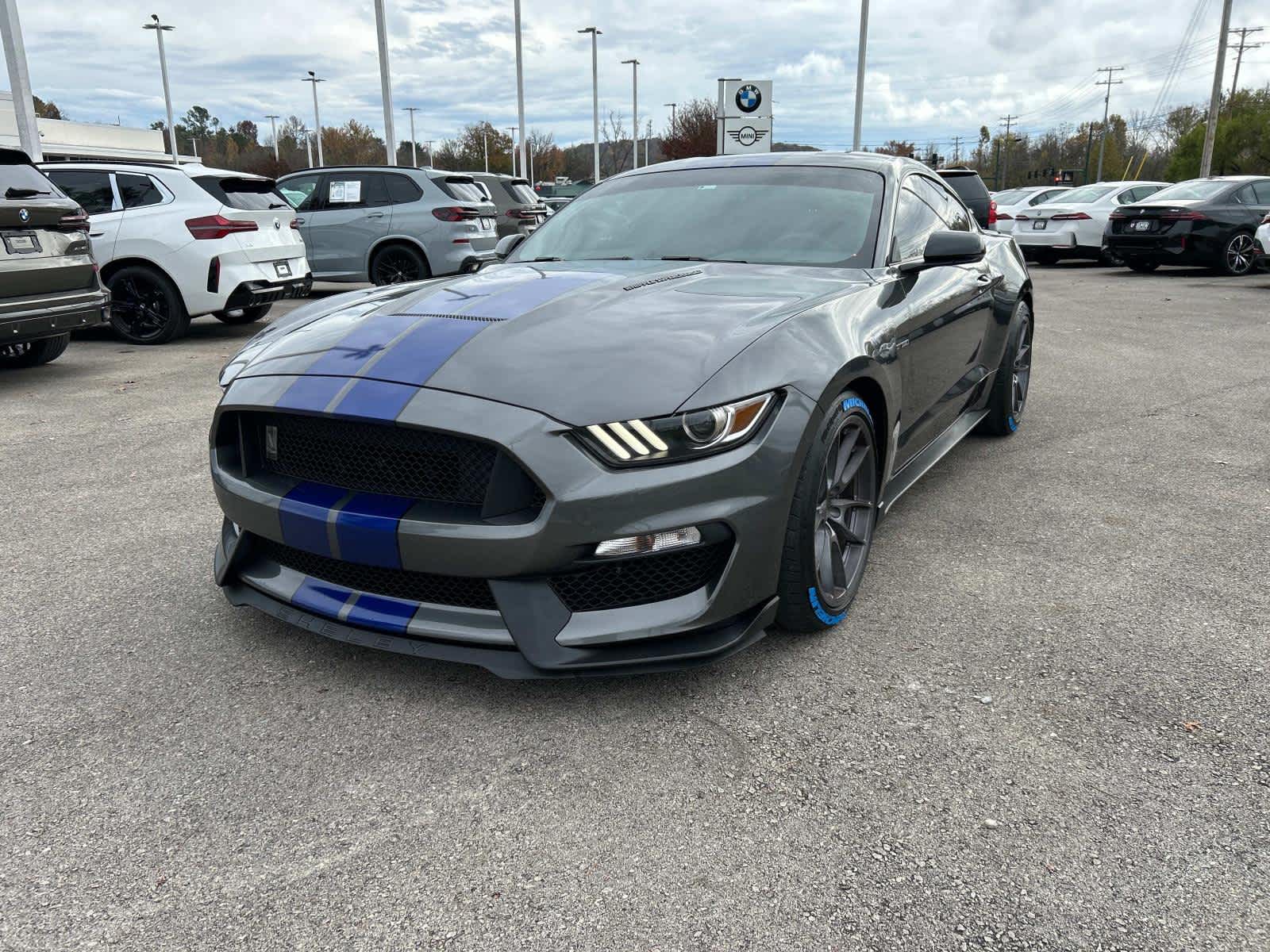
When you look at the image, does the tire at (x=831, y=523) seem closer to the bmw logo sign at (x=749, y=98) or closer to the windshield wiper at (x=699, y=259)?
the windshield wiper at (x=699, y=259)

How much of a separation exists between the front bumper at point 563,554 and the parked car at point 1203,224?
15.1 m

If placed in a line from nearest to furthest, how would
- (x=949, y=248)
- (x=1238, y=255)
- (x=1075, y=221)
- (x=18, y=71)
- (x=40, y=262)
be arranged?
1. (x=949, y=248)
2. (x=40, y=262)
3. (x=18, y=71)
4. (x=1238, y=255)
5. (x=1075, y=221)

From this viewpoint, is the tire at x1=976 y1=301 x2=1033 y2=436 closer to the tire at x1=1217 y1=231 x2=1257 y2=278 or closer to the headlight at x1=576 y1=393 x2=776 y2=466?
the headlight at x1=576 y1=393 x2=776 y2=466

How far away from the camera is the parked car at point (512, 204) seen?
14.9 meters

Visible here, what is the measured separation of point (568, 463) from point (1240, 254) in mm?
16244

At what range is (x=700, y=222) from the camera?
3850mm

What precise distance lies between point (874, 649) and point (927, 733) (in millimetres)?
478

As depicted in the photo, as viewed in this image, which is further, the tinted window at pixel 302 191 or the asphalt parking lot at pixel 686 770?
the tinted window at pixel 302 191

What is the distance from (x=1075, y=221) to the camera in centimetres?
1809

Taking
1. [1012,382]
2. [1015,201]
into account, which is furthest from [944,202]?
[1015,201]

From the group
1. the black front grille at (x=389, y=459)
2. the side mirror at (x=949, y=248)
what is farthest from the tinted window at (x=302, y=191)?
the black front grille at (x=389, y=459)

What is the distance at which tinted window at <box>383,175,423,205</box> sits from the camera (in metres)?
12.0

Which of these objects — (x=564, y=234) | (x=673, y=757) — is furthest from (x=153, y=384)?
(x=673, y=757)

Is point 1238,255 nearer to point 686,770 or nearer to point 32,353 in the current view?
point 32,353
